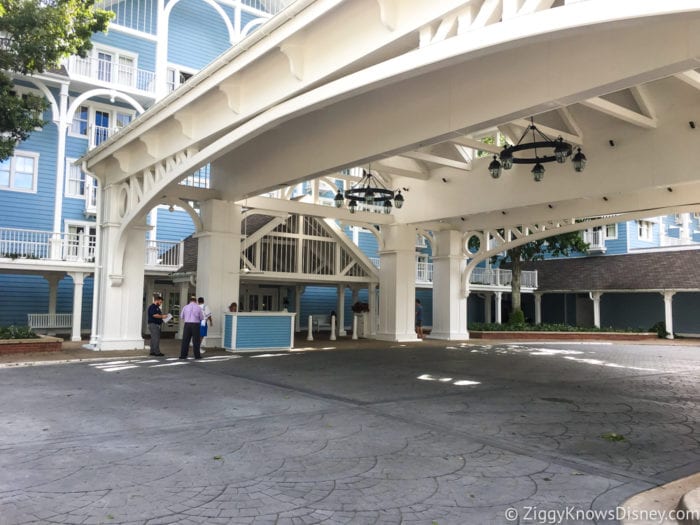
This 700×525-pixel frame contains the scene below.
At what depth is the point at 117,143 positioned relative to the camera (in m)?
14.9

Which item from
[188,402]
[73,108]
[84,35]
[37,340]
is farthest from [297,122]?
[73,108]

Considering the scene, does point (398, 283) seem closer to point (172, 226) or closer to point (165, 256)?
point (165, 256)

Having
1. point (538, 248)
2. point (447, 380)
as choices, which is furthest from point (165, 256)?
point (538, 248)

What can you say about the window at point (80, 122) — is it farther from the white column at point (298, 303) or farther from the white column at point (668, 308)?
the white column at point (668, 308)

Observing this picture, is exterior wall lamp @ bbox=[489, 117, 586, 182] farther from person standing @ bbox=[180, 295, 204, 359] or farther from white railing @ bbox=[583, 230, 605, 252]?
white railing @ bbox=[583, 230, 605, 252]

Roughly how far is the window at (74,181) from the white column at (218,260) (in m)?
8.92

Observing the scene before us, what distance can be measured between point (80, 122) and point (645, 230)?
31279 mm

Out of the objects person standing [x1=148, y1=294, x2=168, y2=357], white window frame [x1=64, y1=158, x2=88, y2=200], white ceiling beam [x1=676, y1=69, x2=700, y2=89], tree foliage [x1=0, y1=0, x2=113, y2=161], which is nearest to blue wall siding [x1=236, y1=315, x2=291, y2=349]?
person standing [x1=148, y1=294, x2=168, y2=357]

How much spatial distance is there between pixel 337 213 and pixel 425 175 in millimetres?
3270

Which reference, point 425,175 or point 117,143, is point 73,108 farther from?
point 425,175

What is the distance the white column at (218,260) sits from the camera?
56.0ft

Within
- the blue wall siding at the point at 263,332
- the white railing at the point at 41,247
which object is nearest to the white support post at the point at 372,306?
the blue wall siding at the point at 263,332

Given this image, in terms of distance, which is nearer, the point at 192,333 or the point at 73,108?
the point at 192,333

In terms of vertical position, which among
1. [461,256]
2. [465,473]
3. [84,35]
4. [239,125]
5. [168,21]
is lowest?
[465,473]
